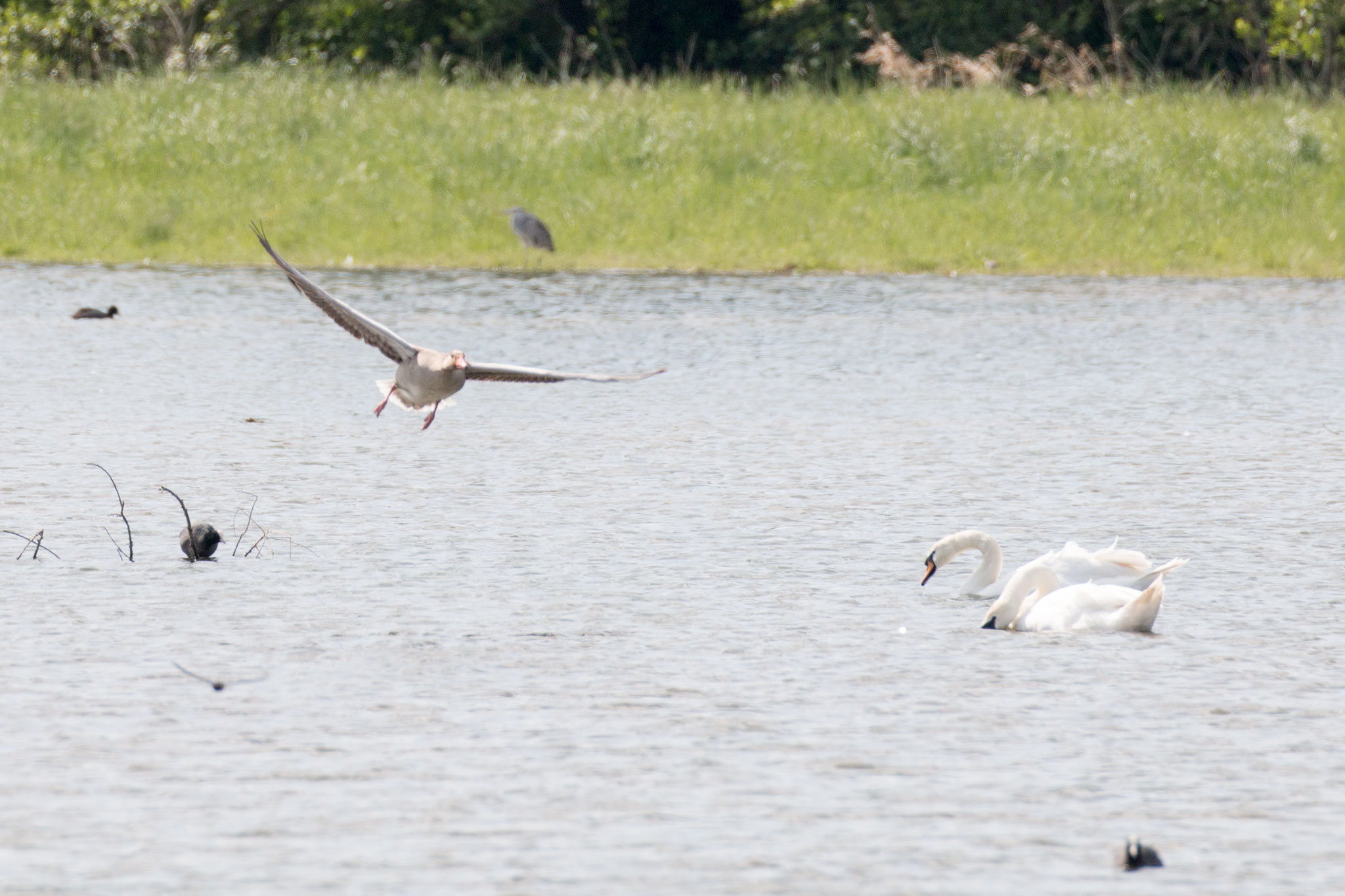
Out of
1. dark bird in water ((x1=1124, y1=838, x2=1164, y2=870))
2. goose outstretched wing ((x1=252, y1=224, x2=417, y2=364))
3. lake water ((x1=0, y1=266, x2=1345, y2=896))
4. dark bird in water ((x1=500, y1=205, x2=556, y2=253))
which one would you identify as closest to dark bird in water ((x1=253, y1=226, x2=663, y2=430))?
goose outstretched wing ((x1=252, y1=224, x2=417, y2=364))

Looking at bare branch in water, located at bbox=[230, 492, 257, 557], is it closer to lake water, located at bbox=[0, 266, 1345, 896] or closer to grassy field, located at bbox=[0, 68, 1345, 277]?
lake water, located at bbox=[0, 266, 1345, 896]

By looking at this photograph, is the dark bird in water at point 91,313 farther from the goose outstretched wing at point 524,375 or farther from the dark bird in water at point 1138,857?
the dark bird in water at point 1138,857

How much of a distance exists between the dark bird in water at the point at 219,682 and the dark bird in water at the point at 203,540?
166cm

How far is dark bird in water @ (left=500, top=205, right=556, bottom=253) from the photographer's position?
2039cm

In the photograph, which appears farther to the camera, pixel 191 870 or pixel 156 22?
pixel 156 22

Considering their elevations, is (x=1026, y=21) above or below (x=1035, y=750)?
below

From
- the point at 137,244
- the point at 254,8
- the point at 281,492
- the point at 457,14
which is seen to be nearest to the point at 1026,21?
the point at 457,14

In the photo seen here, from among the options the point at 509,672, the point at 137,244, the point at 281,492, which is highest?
the point at 509,672

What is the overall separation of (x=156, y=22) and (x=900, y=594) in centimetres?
2761

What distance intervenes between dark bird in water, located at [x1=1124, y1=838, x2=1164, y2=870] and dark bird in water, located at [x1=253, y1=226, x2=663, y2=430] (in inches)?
111

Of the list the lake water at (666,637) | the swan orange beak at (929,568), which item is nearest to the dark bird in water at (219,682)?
the lake water at (666,637)

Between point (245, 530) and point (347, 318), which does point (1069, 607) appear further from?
point (245, 530)

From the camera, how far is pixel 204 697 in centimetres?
623

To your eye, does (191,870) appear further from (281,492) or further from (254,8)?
(254,8)
